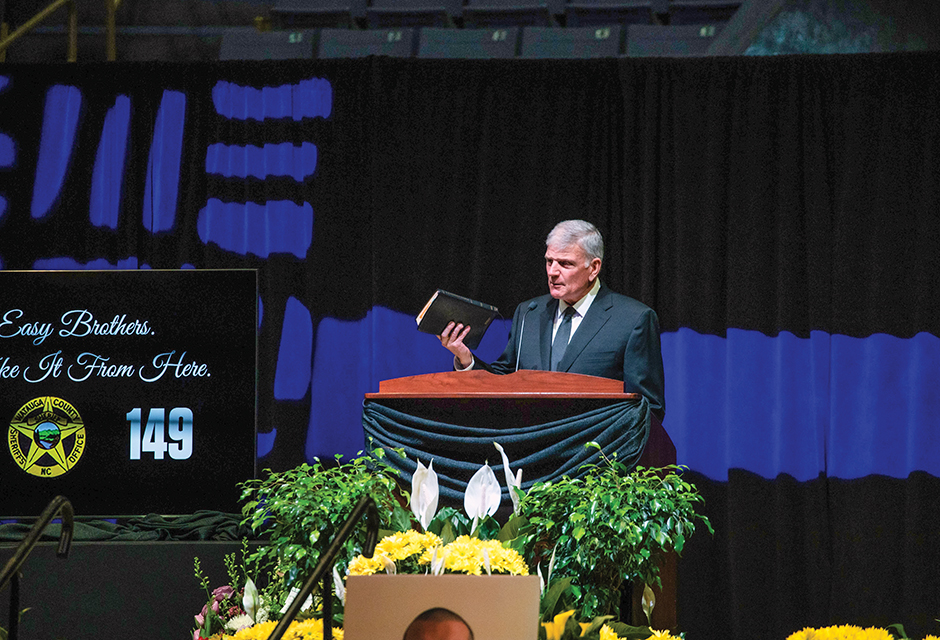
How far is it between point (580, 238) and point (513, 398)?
0.86 metres

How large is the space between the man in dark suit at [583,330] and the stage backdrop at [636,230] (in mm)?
1165

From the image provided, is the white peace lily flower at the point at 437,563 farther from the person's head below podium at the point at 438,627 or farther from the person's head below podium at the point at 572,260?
the person's head below podium at the point at 572,260

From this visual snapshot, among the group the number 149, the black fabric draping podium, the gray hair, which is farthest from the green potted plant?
the number 149

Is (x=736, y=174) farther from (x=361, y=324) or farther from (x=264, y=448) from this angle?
(x=264, y=448)

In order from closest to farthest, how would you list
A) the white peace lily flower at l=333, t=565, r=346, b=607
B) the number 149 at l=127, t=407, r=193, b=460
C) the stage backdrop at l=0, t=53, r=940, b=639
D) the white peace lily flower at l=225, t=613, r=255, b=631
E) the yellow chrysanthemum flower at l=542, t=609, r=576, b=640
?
the yellow chrysanthemum flower at l=542, t=609, r=576, b=640 < the white peace lily flower at l=333, t=565, r=346, b=607 < the white peace lily flower at l=225, t=613, r=255, b=631 < the number 149 at l=127, t=407, r=193, b=460 < the stage backdrop at l=0, t=53, r=940, b=639

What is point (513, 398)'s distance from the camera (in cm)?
253

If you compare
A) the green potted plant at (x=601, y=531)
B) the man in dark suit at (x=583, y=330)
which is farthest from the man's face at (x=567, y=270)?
the green potted plant at (x=601, y=531)

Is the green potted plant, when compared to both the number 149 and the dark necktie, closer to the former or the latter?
the dark necktie

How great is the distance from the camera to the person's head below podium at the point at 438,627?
149 cm

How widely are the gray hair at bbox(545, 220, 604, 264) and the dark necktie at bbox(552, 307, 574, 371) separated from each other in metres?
0.18

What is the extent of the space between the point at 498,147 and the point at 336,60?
819mm

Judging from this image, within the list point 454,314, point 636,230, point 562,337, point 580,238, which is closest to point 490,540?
point 454,314

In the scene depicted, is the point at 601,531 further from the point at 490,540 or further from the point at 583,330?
the point at 583,330

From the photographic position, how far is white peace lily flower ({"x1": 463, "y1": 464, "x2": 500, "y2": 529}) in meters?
1.96
